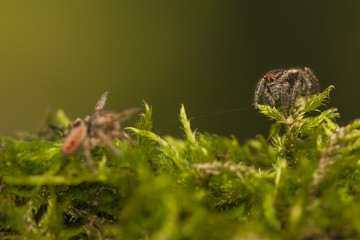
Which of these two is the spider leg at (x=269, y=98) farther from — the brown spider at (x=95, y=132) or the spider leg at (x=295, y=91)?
the brown spider at (x=95, y=132)

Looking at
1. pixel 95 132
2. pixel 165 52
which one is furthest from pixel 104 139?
pixel 165 52

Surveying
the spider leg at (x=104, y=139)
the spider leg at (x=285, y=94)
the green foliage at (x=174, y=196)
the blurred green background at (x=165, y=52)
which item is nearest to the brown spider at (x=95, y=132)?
the spider leg at (x=104, y=139)

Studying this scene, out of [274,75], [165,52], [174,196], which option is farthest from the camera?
[165,52]

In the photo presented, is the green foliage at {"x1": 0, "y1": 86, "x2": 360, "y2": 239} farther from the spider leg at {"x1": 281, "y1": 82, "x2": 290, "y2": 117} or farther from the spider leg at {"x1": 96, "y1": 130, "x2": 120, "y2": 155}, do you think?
the spider leg at {"x1": 281, "y1": 82, "x2": 290, "y2": 117}

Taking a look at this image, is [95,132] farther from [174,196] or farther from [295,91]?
[295,91]

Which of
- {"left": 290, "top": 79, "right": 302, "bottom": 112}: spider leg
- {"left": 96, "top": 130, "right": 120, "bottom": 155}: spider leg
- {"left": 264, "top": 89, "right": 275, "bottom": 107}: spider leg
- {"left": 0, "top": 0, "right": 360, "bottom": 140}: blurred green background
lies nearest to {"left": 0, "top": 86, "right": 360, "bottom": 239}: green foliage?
{"left": 96, "top": 130, "right": 120, "bottom": 155}: spider leg

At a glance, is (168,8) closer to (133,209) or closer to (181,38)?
(181,38)
